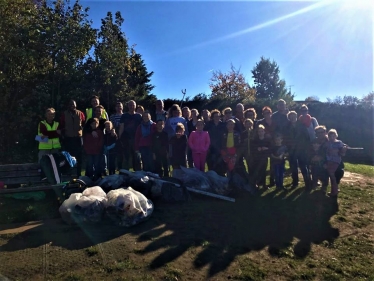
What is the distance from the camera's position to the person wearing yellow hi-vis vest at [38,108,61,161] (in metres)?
7.55

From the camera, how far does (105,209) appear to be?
17.4 ft

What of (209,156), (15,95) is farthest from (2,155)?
(209,156)

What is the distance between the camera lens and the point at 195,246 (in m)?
4.68

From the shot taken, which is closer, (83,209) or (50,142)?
(83,209)

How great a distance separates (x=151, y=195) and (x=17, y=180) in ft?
9.05

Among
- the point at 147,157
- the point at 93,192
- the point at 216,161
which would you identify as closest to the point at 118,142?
the point at 147,157

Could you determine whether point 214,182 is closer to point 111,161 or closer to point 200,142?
point 200,142

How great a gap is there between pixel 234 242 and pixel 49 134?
479 centimetres

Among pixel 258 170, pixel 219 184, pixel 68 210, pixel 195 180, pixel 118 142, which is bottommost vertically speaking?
pixel 68 210

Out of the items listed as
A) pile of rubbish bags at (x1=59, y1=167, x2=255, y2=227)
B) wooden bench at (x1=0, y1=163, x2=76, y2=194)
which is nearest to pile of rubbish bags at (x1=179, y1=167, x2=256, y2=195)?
pile of rubbish bags at (x1=59, y1=167, x2=255, y2=227)

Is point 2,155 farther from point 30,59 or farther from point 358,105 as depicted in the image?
point 358,105

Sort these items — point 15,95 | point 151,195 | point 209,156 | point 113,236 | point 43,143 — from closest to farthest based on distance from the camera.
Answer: point 113,236, point 151,195, point 43,143, point 209,156, point 15,95

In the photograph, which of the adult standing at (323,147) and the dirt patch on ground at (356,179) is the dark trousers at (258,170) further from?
the dirt patch on ground at (356,179)

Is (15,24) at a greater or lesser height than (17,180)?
greater
